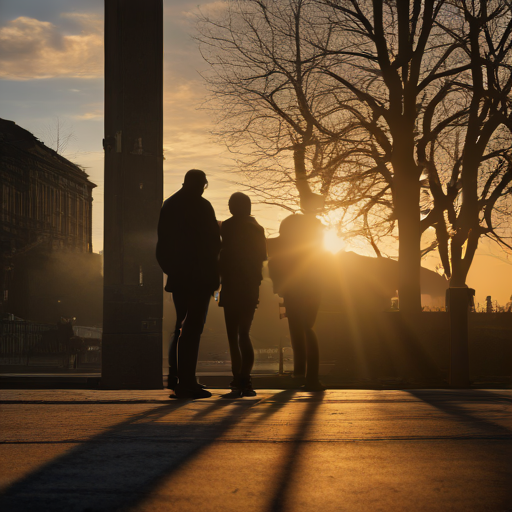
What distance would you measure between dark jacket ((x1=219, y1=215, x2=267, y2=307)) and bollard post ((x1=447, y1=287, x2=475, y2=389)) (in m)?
2.46

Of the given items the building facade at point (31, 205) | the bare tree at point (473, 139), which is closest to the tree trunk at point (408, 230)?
the bare tree at point (473, 139)

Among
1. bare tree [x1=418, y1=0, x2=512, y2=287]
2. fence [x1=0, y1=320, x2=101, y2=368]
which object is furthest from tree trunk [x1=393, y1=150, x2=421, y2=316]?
fence [x1=0, y1=320, x2=101, y2=368]

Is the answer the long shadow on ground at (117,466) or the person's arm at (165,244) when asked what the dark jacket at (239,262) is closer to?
the person's arm at (165,244)

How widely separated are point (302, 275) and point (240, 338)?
3.36 feet

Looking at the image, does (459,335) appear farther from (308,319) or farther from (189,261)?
(189,261)

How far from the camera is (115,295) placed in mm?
8008

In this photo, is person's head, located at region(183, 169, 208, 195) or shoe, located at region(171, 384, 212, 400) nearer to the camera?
shoe, located at region(171, 384, 212, 400)

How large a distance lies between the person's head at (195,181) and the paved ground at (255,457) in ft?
5.48

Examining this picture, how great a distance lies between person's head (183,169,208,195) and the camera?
5.43 metres

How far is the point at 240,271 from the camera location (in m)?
5.83

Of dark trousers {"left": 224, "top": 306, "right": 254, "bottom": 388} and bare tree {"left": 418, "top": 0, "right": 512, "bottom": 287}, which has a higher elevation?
bare tree {"left": 418, "top": 0, "right": 512, "bottom": 287}

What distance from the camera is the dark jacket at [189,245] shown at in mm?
5262

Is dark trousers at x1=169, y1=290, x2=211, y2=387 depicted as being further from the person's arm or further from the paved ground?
the paved ground

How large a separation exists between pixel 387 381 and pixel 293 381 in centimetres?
309
